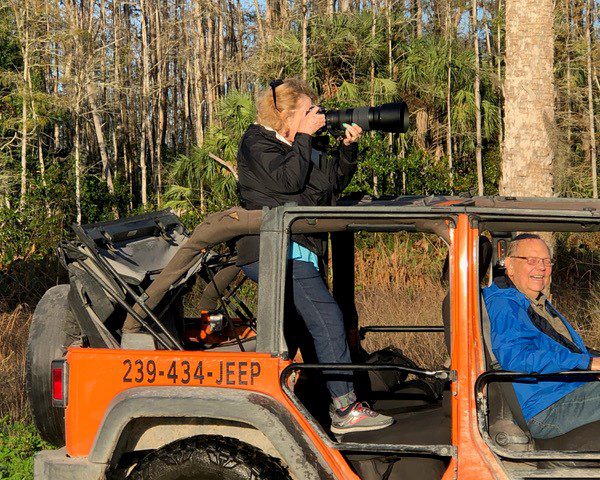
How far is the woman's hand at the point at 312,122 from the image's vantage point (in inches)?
152

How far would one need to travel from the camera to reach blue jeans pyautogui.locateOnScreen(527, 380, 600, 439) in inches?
135

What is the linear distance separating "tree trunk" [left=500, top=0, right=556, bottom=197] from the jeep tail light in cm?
481

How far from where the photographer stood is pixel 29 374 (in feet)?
13.1

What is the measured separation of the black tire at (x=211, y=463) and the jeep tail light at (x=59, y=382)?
0.47m

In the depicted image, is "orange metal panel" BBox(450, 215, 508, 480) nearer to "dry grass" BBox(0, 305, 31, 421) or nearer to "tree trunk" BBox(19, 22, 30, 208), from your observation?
"dry grass" BBox(0, 305, 31, 421)

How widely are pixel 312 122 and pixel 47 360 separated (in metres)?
1.53

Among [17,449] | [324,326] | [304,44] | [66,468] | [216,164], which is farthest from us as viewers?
[216,164]

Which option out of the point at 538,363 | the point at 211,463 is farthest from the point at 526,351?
the point at 211,463

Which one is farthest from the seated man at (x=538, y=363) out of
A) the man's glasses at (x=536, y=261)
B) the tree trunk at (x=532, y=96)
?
the tree trunk at (x=532, y=96)

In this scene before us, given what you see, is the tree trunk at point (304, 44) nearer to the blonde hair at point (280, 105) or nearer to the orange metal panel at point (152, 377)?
the blonde hair at point (280, 105)

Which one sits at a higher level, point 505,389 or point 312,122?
point 312,122

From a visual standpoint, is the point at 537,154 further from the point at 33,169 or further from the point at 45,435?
the point at 33,169

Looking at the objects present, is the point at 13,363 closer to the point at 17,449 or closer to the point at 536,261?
the point at 17,449

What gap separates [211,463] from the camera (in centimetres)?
337
